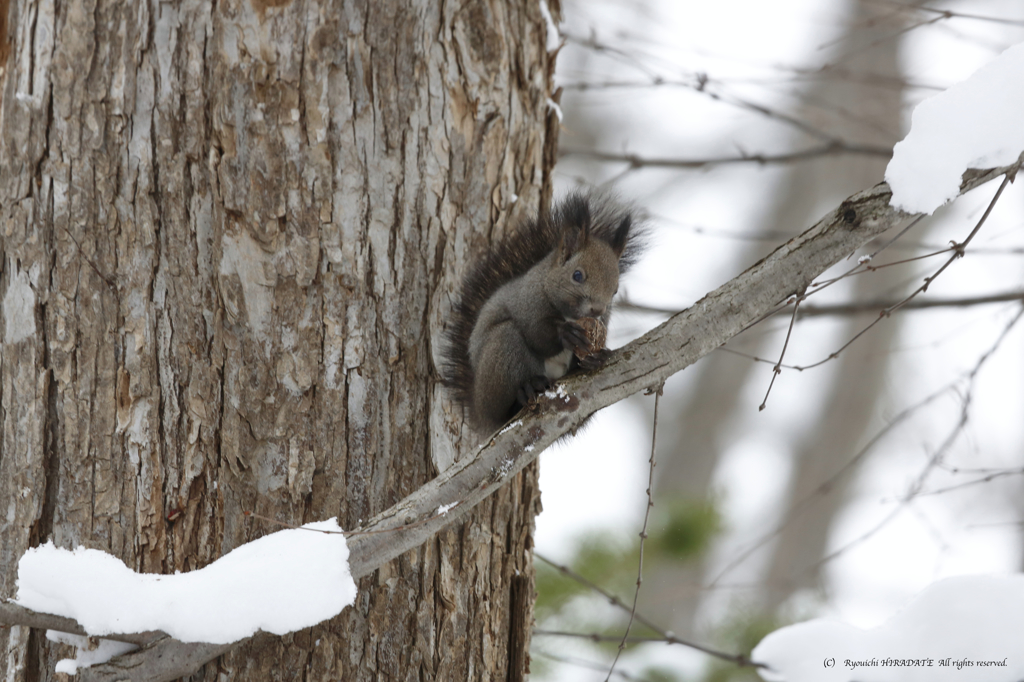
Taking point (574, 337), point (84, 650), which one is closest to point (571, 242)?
point (574, 337)

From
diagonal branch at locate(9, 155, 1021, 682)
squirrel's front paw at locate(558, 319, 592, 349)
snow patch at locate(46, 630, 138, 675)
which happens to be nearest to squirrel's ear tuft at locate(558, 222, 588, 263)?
squirrel's front paw at locate(558, 319, 592, 349)

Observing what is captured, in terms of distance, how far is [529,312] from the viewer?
2.04m

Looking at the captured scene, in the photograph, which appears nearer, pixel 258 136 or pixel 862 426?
pixel 258 136

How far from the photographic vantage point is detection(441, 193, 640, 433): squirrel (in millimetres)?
1920

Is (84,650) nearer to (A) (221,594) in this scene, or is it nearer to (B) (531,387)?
(A) (221,594)

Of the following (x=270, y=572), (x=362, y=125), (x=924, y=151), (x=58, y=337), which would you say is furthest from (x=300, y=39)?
(x=924, y=151)

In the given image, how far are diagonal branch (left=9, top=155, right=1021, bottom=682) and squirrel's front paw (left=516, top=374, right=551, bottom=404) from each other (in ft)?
1.41

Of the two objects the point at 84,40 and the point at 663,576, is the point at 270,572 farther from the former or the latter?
the point at 663,576

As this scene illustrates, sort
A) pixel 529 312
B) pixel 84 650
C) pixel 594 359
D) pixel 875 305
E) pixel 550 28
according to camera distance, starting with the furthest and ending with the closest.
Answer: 1. pixel 875 305
2. pixel 550 28
3. pixel 529 312
4. pixel 594 359
5. pixel 84 650

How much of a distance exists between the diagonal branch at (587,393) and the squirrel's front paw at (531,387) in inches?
16.9

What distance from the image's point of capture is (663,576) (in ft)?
17.6

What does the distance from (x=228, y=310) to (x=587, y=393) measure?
79cm

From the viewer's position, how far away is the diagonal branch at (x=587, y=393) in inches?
50.8

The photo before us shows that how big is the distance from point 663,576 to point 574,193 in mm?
3823
